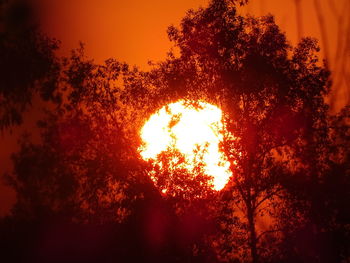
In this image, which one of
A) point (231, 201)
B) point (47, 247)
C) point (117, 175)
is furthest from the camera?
point (231, 201)

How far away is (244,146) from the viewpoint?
22172mm

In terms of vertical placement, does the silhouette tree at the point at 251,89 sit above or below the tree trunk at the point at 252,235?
above

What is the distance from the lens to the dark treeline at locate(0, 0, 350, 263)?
17.8 meters

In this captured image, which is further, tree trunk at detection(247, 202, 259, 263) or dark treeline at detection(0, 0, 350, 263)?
tree trunk at detection(247, 202, 259, 263)

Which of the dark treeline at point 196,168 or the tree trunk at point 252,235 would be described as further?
the tree trunk at point 252,235

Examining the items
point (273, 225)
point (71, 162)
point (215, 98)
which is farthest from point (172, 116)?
point (273, 225)

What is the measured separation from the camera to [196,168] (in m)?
19.1

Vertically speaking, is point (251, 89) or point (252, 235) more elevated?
point (251, 89)

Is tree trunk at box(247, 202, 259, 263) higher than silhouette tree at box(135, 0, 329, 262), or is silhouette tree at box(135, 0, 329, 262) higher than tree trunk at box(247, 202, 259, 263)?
silhouette tree at box(135, 0, 329, 262)

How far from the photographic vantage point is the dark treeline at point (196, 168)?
1784cm

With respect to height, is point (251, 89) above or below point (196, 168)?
above

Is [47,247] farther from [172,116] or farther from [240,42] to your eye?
[240,42]

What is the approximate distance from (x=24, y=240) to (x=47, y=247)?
0.98 m

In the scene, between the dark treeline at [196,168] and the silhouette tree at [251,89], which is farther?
the silhouette tree at [251,89]
